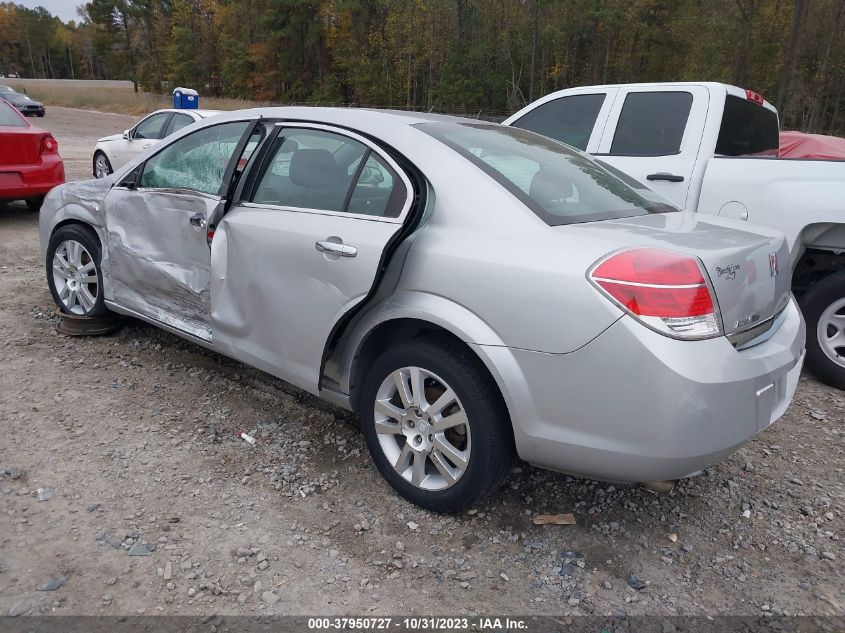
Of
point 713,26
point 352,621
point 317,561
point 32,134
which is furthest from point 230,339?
point 713,26

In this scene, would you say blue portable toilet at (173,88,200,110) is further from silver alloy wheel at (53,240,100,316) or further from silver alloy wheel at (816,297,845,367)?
silver alloy wheel at (816,297,845,367)

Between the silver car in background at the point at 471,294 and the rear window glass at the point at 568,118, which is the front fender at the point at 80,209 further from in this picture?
the rear window glass at the point at 568,118

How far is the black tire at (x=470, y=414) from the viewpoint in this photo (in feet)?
7.90

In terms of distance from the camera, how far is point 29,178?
780 centimetres

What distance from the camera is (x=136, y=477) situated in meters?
2.89

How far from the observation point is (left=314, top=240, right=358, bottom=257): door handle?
106 inches

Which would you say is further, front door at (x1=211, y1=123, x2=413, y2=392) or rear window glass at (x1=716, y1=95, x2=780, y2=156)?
rear window glass at (x1=716, y1=95, x2=780, y2=156)

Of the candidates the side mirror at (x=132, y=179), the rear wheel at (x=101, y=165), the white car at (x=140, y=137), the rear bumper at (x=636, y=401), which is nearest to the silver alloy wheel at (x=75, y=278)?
the side mirror at (x=132, y=179)

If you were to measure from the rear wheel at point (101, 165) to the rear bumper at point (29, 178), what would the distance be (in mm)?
4060

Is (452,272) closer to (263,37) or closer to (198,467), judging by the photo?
(198,467)

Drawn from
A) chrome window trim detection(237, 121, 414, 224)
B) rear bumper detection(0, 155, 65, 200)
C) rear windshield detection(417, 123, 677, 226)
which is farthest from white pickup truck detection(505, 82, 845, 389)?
rear bumper detection(0, 155, 65, 200)

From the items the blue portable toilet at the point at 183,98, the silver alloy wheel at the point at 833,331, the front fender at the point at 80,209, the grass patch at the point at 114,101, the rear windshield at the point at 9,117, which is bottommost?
the silver alloy wheel at the point at 833,331

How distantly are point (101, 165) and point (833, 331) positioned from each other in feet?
40.8

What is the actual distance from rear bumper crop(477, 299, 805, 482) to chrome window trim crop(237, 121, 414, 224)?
725 mm
